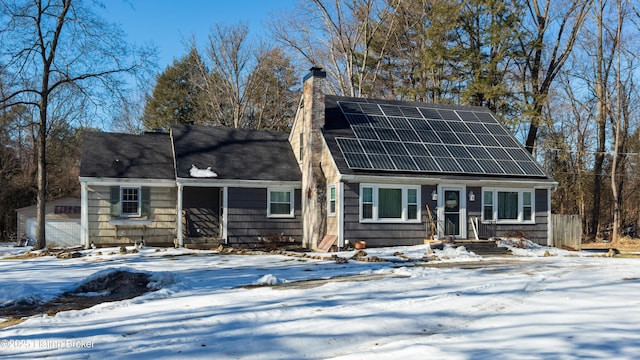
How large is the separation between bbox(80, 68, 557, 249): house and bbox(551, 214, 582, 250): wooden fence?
82cm

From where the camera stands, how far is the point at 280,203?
22.2 m

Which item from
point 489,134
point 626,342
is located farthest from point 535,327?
point 489,134

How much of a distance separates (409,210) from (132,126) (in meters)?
32.5

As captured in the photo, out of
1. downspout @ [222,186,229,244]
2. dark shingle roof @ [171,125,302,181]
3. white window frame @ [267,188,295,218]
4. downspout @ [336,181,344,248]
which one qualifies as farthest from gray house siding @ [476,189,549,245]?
downspout @ [222,186,229,244]

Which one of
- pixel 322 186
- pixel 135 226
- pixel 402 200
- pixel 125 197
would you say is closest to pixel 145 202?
pixel 125 197

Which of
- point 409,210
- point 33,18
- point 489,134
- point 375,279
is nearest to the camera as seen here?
point 375,279

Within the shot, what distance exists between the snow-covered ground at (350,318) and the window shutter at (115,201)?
7.46 m

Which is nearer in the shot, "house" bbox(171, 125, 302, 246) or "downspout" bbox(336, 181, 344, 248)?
"downspout" bbox(336, 181, 344, 248)

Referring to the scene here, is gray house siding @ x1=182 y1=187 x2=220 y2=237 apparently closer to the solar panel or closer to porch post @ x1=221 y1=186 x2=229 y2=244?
porch post @ x1=221 y1=186 x2=229 y2=244

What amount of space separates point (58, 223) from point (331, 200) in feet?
46.7

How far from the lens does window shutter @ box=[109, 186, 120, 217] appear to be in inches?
834

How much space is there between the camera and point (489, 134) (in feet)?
79.9

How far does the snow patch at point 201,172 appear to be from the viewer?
20.9m

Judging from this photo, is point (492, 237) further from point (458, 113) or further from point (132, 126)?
point (132, 126)
